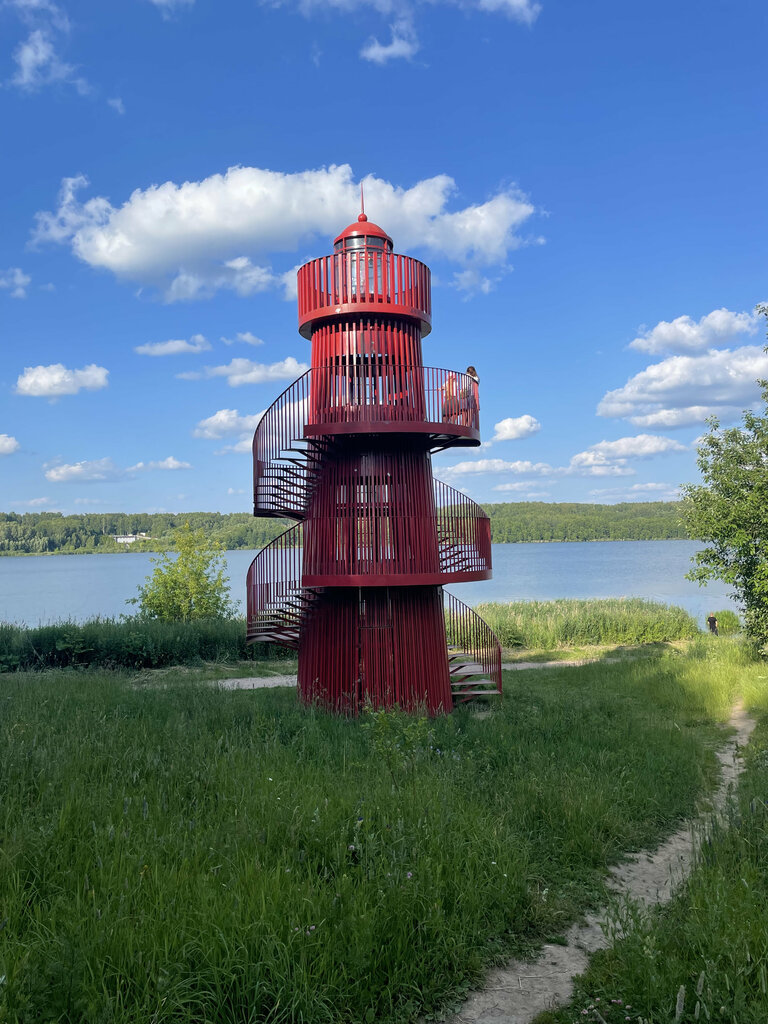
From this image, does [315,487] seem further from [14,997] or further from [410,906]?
[14,997]

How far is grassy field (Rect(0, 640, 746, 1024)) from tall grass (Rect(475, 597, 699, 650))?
1557cm

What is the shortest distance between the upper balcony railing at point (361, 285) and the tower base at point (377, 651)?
495cm

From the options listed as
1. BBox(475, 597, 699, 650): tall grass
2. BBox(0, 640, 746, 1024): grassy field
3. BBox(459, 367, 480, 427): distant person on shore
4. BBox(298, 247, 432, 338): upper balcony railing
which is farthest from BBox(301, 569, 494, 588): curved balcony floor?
BBox(475, 597, 699, 650): tall grass

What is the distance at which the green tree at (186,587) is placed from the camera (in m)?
26.6

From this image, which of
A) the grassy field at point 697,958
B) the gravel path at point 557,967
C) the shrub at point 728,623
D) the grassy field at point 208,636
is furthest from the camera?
the shrub at point 728,623

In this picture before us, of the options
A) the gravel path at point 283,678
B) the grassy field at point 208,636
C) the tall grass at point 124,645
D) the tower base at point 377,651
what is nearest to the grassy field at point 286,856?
the tower base at point 377,651

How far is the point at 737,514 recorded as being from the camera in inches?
672

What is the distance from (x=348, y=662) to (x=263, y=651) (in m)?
12.1

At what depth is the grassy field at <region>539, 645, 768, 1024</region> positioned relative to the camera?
4035 mm

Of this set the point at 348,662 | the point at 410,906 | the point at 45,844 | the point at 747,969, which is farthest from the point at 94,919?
the point at 348,662

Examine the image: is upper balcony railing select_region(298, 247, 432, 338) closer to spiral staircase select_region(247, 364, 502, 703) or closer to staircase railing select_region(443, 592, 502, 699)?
spiral staircase select_region(247, 364, 502, 703)

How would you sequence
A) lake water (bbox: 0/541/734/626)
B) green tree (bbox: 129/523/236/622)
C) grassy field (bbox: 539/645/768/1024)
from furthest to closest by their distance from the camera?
lake water (bbox: 0/541/734/626)
green tree (bbox: 129/523/236/622)
grassy field (bbox: 539/645/768/1024)

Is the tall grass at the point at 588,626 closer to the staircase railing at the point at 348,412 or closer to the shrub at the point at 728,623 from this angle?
the shrub at the point at 728,623

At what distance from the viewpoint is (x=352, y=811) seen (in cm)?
625
